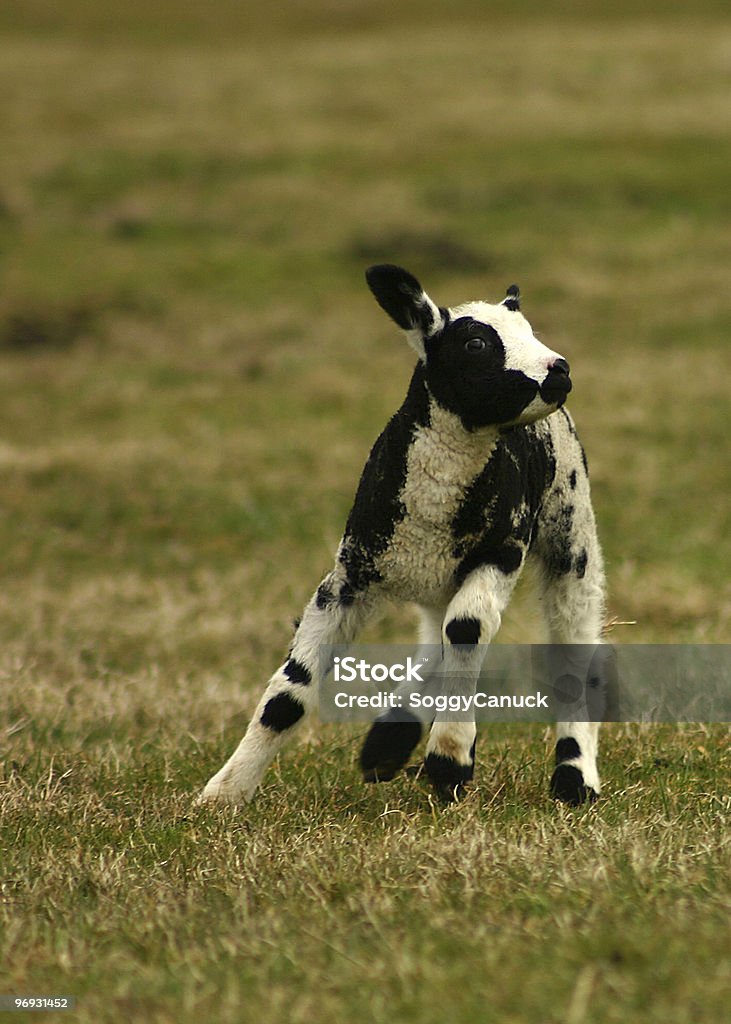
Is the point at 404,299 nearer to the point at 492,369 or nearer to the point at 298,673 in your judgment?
the point at 492,369

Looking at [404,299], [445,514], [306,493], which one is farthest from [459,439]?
[306,493]

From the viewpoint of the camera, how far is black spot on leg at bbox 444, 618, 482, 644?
5648 millimetres

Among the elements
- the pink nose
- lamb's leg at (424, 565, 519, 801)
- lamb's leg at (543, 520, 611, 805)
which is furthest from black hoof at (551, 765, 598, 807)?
the pink nose

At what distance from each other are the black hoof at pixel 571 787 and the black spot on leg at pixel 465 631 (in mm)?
807

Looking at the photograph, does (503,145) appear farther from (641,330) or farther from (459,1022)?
(459,1022)

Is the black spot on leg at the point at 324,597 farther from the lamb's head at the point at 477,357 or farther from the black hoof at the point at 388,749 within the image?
the lamb's head at the point at 477,357

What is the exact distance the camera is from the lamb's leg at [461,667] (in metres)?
5.66

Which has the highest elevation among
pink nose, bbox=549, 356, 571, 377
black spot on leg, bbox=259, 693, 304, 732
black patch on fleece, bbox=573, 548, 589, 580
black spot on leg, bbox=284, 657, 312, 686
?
pink nose, bbox=549, 356, 571, 377

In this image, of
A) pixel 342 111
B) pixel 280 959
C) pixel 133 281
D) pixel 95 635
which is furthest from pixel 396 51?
pixel 280 959

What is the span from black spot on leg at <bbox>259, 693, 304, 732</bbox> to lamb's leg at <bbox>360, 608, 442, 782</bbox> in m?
0.53

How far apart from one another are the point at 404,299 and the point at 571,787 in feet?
6.91

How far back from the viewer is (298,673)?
5.96 m

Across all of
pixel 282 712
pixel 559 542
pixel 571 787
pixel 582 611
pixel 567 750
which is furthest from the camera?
pixel 582 611

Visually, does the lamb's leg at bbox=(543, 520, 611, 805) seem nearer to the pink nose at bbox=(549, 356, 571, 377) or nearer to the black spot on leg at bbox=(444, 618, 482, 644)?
the black spot on leg at bbox=(444, 618, 482, 644)
